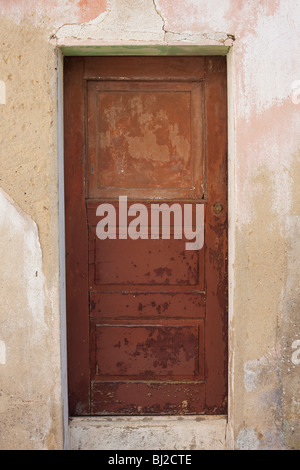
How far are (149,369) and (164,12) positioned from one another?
2159 millimetres

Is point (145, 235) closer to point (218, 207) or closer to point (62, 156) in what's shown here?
point (218, 207)

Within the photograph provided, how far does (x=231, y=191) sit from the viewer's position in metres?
2.68

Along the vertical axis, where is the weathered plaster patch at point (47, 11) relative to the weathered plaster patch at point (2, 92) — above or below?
above

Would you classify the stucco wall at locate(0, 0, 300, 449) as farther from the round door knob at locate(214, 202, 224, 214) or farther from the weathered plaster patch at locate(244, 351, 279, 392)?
the round door knob at locate(214, 202, 224, 214)

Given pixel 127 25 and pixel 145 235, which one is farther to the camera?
pixel 145 235

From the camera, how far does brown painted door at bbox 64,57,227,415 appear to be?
274cm
